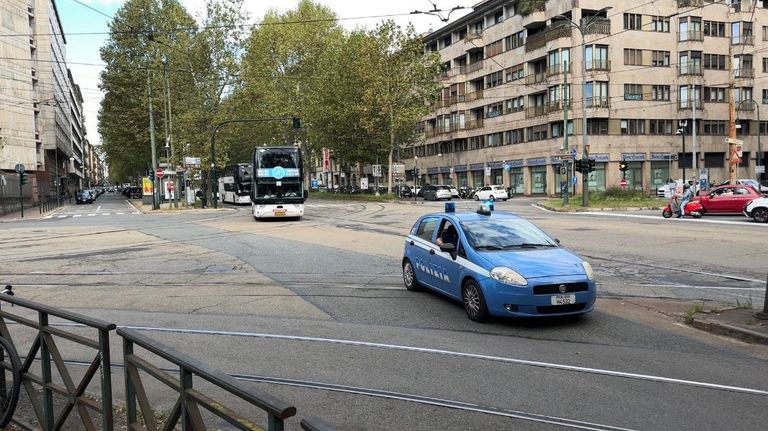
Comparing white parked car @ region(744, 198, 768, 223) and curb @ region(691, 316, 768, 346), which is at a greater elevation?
white parked car @ region(744, 198, 768, 223)

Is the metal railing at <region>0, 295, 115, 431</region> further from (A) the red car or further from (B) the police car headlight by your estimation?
(A) the red car

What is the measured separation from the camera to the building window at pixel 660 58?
56.9 m

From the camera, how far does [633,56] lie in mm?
56094

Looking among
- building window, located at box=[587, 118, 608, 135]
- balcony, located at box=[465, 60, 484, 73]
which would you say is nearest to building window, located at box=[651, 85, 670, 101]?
building window, located at box=[587, 118, 608, 135]

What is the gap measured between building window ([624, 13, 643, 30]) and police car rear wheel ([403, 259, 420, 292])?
5348 cm

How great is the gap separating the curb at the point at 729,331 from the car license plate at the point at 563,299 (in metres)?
1.64

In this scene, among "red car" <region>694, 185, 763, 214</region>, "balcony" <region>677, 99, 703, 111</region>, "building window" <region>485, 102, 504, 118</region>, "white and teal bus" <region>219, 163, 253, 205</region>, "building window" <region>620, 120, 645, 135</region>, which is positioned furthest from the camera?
"building window" <region>485, 102, 504, 118</region>

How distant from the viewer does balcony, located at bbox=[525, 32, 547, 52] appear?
57531mm

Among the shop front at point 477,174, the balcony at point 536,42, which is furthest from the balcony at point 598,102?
the shop front at point 477,174

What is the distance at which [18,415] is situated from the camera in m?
4.54

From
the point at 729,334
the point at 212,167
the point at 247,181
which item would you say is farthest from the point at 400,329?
the point at 247,181

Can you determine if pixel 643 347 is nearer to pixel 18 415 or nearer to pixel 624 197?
pixel 18 415

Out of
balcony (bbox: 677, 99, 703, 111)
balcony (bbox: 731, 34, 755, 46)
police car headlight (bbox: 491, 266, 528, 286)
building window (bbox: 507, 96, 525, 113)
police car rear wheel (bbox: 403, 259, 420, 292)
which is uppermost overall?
balcony (bbox: 731, 34, 755, 46)

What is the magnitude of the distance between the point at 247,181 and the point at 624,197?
30.4 meters
